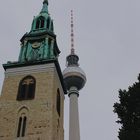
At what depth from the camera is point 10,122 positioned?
129 feet

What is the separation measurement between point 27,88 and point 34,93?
1413 mm

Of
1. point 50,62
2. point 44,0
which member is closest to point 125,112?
point 50,62

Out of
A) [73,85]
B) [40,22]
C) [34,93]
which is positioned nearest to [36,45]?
[40,22]

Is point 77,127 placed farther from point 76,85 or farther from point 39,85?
point 39,85

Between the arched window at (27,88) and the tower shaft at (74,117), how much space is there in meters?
29.5

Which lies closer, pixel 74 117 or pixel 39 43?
pixel 39 43

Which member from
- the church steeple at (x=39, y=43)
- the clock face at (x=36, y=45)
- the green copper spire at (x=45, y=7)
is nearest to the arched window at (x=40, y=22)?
the church steeple at (x=39, y=43)

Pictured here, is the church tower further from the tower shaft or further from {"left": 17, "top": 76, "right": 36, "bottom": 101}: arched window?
the tower shaft

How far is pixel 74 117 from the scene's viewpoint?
74438mm

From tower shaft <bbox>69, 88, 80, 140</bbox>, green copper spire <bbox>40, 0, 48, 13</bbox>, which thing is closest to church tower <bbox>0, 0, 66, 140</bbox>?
green copper spire <bbox>40, 0, 48, 13</bbox>

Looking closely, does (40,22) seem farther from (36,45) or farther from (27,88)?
(27,88)

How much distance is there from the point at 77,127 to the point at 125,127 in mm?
54691

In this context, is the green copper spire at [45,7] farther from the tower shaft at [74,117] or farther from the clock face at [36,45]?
the tower shaft at [74,117]

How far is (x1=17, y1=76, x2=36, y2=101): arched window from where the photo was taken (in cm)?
4181
